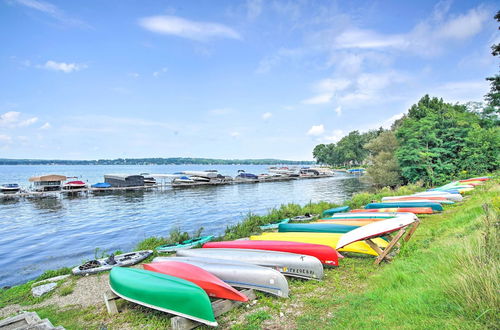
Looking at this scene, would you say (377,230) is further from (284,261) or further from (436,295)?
(436,295)

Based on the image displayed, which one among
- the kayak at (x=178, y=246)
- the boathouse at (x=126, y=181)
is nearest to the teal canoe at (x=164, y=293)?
the kayak at (x=178, y=246)

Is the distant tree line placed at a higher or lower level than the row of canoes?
higher

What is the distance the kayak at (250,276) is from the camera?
562cm

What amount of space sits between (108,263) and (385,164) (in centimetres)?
3142

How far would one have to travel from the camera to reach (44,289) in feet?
25.7

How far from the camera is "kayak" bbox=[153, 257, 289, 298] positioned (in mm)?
5621

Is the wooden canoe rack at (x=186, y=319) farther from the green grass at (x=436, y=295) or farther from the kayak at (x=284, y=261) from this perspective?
the green grass at (x=436, y=295)

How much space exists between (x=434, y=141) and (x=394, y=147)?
7.07m

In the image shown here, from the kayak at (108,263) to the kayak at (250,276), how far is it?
13.6 feet

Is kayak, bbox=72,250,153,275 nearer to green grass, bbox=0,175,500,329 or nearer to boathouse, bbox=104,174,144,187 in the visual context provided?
green grass, bbox=0,175,500,329

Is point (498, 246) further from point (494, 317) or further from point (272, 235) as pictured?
point (272, 235)

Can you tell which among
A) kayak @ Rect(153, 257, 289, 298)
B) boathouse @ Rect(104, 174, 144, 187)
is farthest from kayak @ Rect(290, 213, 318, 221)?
boathouse @ Rect(104, 174, 144, 187)

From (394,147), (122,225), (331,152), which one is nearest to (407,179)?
(394,147)

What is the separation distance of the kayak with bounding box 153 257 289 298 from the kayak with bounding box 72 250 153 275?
4147 mm
